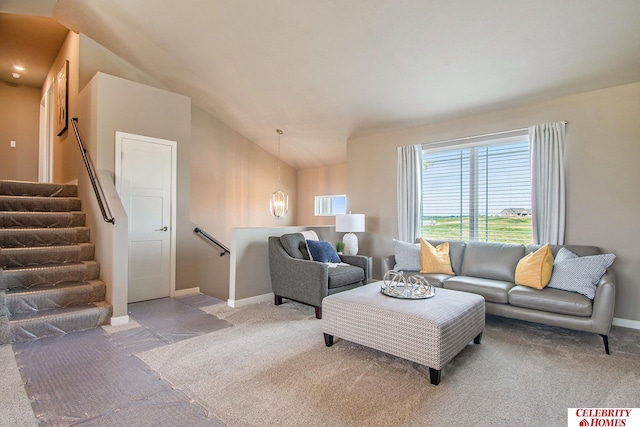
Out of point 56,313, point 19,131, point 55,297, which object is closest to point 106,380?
point 56,313

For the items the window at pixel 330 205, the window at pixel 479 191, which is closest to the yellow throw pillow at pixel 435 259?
the window at pixel 479 191

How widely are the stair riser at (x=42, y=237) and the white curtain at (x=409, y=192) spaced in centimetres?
436

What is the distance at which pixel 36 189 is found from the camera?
14.9 feet

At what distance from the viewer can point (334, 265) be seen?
4230mm

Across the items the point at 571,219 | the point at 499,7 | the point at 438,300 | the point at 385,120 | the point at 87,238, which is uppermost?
the point at 499,7

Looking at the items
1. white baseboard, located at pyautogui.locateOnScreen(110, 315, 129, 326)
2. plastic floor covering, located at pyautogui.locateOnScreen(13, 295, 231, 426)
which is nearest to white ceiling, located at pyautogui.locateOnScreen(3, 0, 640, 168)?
plastic floor covering, located at pyautogui.locateOnScreen(13, 295, 231, 426)

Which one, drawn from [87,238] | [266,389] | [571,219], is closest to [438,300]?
[266,389]

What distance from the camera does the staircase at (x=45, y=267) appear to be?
3.12m

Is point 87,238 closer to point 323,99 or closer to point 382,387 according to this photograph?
point 323,99

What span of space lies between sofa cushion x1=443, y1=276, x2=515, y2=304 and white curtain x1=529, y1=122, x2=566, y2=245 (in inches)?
33.9

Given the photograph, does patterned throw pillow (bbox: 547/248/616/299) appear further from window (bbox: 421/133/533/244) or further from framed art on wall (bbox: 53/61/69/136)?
framed art on wall (bbox: 53/61/69/136)

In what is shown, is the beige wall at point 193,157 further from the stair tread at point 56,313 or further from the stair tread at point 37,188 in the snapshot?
the stair tread at point 56,313

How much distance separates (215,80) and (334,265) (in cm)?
337

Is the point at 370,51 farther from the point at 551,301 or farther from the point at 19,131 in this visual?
the point at 19,131
